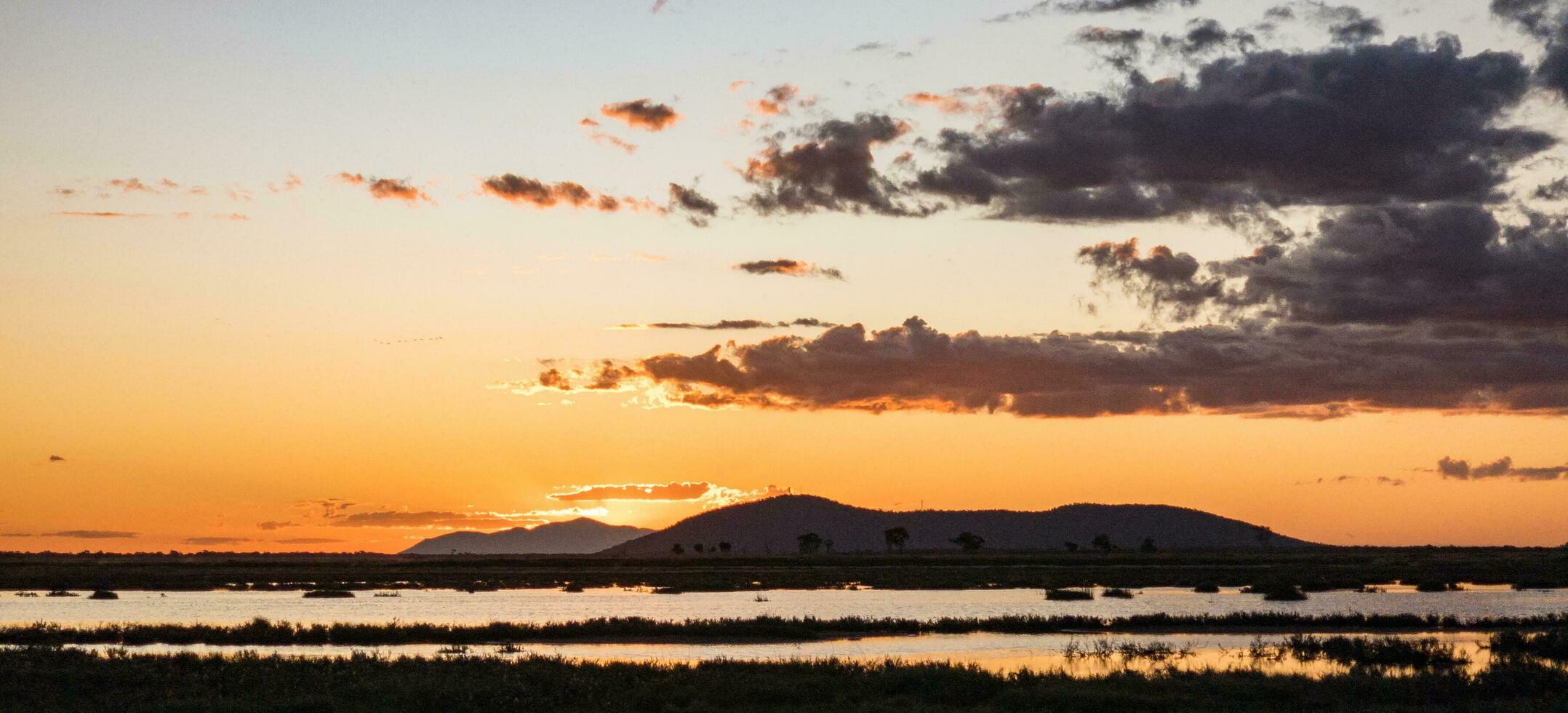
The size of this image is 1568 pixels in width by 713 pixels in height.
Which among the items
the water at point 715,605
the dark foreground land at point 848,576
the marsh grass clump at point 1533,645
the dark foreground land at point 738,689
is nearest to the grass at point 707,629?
the water at point 715,605

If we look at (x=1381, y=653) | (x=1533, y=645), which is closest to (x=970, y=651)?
(x=1381, y=653)

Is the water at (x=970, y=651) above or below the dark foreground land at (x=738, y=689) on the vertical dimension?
below

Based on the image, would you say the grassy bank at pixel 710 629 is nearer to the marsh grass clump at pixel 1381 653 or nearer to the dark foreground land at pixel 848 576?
the marsh grass clump at pixel 1381 653

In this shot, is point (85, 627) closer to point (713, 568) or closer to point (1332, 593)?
point (1332, 593)

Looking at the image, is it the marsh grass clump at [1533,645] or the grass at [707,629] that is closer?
the marsh grass clump at [1533,645]

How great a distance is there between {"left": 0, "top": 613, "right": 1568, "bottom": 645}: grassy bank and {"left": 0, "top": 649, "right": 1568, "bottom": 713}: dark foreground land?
12933mm

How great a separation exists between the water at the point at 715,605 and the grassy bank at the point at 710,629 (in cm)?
564

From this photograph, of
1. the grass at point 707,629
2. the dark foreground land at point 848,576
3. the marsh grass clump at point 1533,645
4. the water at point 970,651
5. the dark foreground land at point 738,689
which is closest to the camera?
the dark foreground land at point 738,689

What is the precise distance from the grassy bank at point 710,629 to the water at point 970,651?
1.62 m

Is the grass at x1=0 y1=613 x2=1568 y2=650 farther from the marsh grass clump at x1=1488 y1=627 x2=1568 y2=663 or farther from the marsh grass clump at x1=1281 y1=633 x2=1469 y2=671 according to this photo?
the marsh grass clump at x1=1281 y1=633 x2=1469 y2=671

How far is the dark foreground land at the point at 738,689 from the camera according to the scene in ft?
103

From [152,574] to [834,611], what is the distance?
80342 mm

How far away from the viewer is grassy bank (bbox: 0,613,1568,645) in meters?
50.4

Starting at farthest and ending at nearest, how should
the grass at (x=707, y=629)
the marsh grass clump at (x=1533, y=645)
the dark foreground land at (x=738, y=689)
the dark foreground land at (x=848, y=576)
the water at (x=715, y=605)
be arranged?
the dark foreground land at (x=848, y=576)
the water at (x=715, y=605)
the grass at (x=707, y=629)
the marsh grass clump at (x=1533, y=645)
the dark foreground land at (x=738, y=689)
